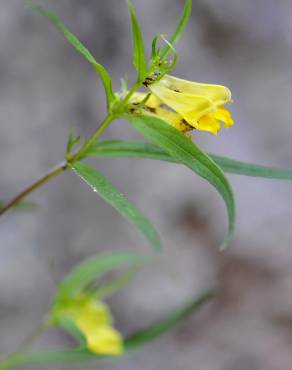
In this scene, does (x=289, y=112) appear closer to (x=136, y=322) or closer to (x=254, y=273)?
(x=254, y=273)

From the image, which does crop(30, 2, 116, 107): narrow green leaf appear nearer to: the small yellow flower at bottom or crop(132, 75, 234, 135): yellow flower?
crop(132, 75, 234, 135): yellow flower

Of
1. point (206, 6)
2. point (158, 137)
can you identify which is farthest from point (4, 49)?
point (158, 137)

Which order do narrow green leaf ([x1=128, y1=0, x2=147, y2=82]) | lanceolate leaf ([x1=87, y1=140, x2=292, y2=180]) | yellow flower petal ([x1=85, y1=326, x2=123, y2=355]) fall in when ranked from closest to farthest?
narrow green leaf ([x1=128, y1=0, x2=147, y2=82]) < lanceolate leaf ([x1=87, y1=140, x2=292, y2=180]) < yellow flower petal ([x1=85, y1=326, x2=123, y2=355])

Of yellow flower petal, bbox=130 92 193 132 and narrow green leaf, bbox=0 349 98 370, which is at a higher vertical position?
yellow flower petal, bbox=130 92 193 132

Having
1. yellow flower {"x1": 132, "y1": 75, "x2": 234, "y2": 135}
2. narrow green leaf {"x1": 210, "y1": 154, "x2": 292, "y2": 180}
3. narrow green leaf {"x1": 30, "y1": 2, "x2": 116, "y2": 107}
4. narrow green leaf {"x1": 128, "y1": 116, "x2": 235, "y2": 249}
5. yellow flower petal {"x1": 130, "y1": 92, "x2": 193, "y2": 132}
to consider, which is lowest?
narrow green leaf {"x1": 210, "y1": 154, "x2": 292, "y2": 180}

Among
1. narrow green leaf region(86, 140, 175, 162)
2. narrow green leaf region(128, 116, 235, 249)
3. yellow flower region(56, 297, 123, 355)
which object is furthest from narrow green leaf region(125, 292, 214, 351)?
narrow green leaf region(128, 116, 235, 249)

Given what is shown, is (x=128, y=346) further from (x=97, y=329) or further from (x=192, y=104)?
(x=192, y=104)

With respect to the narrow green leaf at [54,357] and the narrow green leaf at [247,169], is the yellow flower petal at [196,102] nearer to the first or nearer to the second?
the narrow green leaf at [247,169]
